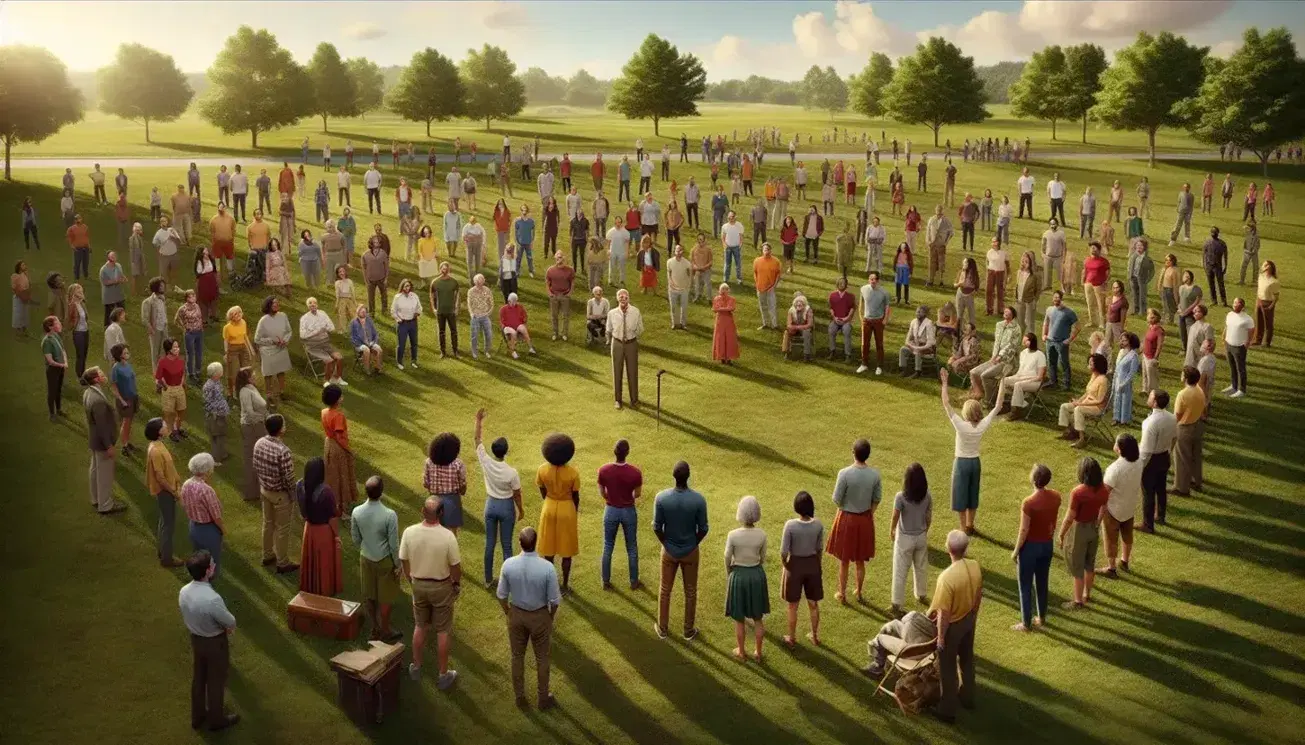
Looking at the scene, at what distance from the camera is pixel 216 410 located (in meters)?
15.8

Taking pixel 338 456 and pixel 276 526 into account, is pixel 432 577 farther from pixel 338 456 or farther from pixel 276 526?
pixel 338 456

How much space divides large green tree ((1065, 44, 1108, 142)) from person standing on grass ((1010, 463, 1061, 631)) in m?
81.9

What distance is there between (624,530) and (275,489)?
4.05m

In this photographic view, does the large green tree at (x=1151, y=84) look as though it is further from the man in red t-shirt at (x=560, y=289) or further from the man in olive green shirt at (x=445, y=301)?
the man in olive green shirt at (x=445, y=301)

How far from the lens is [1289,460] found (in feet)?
56.3

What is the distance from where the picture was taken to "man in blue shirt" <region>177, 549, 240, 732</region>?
9484 millimetres

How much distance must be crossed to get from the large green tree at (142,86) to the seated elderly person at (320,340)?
206ft

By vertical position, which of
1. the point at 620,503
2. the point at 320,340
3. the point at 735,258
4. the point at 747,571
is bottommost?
the point at 747,571

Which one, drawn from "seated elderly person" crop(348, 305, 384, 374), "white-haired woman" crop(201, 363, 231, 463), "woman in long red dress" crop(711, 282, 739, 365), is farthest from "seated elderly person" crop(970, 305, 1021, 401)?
"white-haired woman" crop(201, 363, 231, 463)

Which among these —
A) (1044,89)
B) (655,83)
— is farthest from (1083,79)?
(655,83)

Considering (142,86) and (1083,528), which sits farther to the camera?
(142,86)

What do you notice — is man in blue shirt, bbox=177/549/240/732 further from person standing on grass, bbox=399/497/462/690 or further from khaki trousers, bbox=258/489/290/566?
khaki trousers, bbox=258/489/290/566

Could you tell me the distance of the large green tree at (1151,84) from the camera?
70125 millimetres

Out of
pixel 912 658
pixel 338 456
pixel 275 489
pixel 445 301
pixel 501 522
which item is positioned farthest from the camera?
pixel 445 301
